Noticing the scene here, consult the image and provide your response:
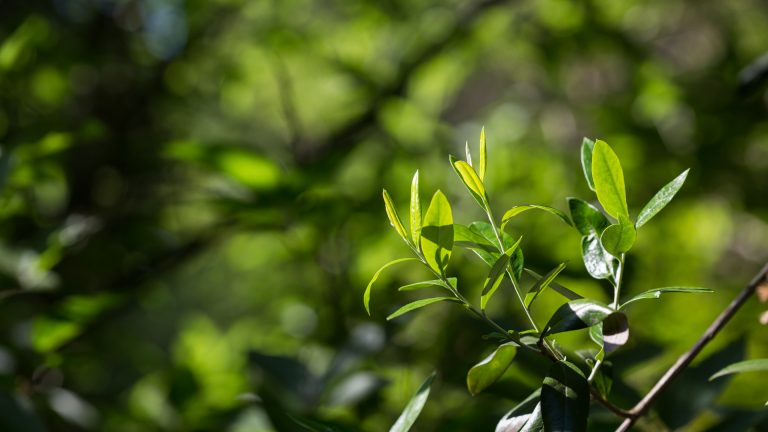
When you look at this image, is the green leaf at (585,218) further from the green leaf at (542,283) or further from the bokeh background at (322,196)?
the bokeh background at (322,196)

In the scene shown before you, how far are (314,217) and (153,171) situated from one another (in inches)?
24.8

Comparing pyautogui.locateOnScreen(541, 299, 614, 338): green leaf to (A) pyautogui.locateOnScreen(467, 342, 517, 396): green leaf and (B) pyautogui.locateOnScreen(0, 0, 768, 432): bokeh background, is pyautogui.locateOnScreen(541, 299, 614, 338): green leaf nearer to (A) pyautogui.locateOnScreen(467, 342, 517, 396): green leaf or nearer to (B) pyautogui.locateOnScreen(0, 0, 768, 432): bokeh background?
(A) pyautogui.locateOnScreen(467, 342, 517, 396): green leaf

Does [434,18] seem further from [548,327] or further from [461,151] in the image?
[548,327]

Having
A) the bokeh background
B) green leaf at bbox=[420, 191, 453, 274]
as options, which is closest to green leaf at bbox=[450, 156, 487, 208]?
green leaf at bbox=[420, 191, 453, 274]

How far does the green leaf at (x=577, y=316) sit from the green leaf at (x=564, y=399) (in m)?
0.02

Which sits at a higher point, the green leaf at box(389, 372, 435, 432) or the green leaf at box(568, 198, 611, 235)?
the green leaf at box(568, 198, 611, 235)

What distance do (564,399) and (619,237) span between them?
0.24ft

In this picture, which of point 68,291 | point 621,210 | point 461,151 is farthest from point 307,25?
point 621,210

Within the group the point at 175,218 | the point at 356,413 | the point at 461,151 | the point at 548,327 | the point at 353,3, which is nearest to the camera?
the point at 548,327

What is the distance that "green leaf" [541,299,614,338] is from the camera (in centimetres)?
31

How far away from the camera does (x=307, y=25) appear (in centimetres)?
146

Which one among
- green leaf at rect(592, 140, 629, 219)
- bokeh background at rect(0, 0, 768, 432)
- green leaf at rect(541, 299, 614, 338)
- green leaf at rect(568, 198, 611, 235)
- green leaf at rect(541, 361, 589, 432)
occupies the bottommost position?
bokeh background at rect(0, 0, 768, 432)

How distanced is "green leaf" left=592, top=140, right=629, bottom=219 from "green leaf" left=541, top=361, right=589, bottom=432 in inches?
2.8

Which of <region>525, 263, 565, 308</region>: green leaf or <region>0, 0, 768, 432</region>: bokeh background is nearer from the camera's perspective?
<region>525, 263, 565, 308</region>: green leaf
